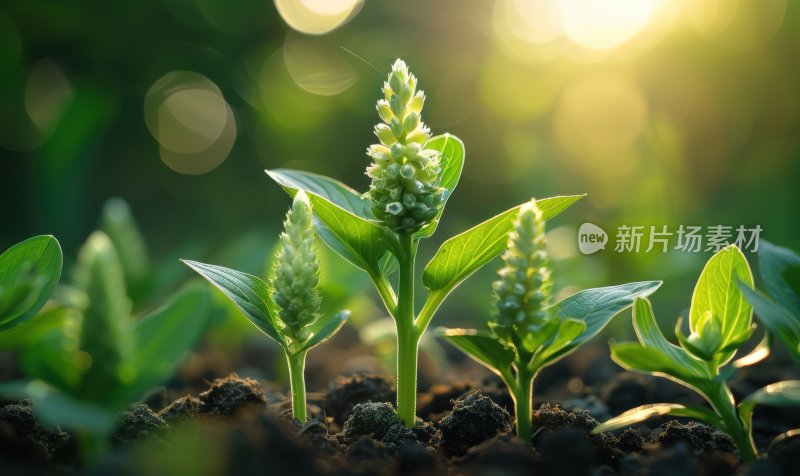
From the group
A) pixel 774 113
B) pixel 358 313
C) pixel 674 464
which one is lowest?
pixel 674 464

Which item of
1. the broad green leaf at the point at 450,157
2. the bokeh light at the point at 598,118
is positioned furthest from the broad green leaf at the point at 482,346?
the bokeh light at the point at 598,118

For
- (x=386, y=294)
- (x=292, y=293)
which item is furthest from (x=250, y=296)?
(x=386, y=294)

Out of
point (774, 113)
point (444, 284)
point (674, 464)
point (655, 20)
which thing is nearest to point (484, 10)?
point (655, 20)

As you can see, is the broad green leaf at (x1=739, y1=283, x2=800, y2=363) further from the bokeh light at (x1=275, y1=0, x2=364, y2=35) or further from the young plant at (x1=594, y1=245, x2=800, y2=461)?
the bokeh light at (x1=275, y1=0, x2=364, y2=35)

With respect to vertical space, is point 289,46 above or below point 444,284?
above

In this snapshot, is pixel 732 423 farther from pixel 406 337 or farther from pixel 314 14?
pixel 314 14

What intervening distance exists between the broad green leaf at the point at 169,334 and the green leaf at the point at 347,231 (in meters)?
0.28

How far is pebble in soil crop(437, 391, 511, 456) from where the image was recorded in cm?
123

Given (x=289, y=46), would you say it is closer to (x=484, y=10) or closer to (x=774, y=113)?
(x=484, y=10)

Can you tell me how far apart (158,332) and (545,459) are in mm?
543

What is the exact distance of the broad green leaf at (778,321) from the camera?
109cm

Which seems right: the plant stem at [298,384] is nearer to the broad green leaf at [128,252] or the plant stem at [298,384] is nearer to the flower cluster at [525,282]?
the flower cluster at [525,282]

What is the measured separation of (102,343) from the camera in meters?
0.87

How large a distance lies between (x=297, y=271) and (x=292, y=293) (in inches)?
1.5
